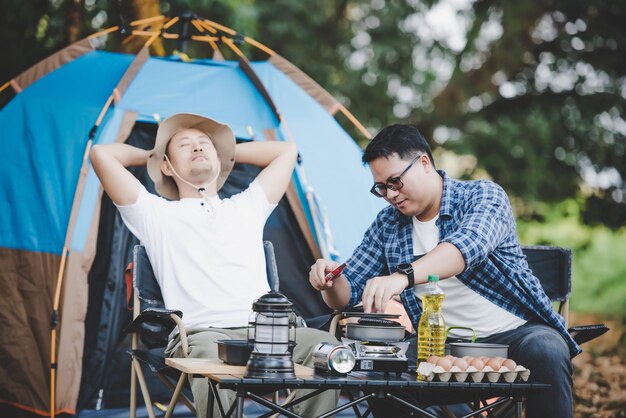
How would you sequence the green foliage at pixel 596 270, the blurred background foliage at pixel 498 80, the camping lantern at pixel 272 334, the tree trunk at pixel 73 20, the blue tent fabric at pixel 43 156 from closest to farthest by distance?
the camping lantern at pixel 272 334, the blue tent fabric at pixel 43 156, the tree trunk at pixel 73 20, the blurred background foliage at pixel 498 80, the green foliage at pixel 596 270

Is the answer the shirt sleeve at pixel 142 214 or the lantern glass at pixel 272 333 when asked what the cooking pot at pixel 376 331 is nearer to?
the lantern glass at pixel 272 333

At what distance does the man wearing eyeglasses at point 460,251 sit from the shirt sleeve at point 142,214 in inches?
31.8

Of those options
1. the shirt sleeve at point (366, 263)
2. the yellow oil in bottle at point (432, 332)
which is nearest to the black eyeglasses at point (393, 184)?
the shirt sleeve at point (366, 263)

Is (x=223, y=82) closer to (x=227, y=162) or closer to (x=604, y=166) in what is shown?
(x=227, y=162)

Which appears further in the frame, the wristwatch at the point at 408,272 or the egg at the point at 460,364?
the wristwatch at the point at 408,272

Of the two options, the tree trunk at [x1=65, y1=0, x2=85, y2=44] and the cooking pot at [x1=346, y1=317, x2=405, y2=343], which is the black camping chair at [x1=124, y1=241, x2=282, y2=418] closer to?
the cooking pot at [x1=346, y1=317, x2=405, y2=343]

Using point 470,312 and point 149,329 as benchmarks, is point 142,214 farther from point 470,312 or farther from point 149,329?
point 470,312

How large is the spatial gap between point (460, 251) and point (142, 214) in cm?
136

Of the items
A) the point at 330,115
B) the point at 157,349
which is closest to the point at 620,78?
the point at 330,115

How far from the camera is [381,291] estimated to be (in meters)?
2.36

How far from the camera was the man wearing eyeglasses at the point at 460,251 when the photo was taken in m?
2.58

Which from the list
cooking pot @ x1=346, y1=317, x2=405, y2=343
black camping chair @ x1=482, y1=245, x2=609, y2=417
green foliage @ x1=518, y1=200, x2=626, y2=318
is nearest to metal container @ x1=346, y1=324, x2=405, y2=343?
cooking pot @ x1=346, y1=317, x2=405, y2=343

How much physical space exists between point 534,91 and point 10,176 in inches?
251

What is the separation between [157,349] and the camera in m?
3.23
